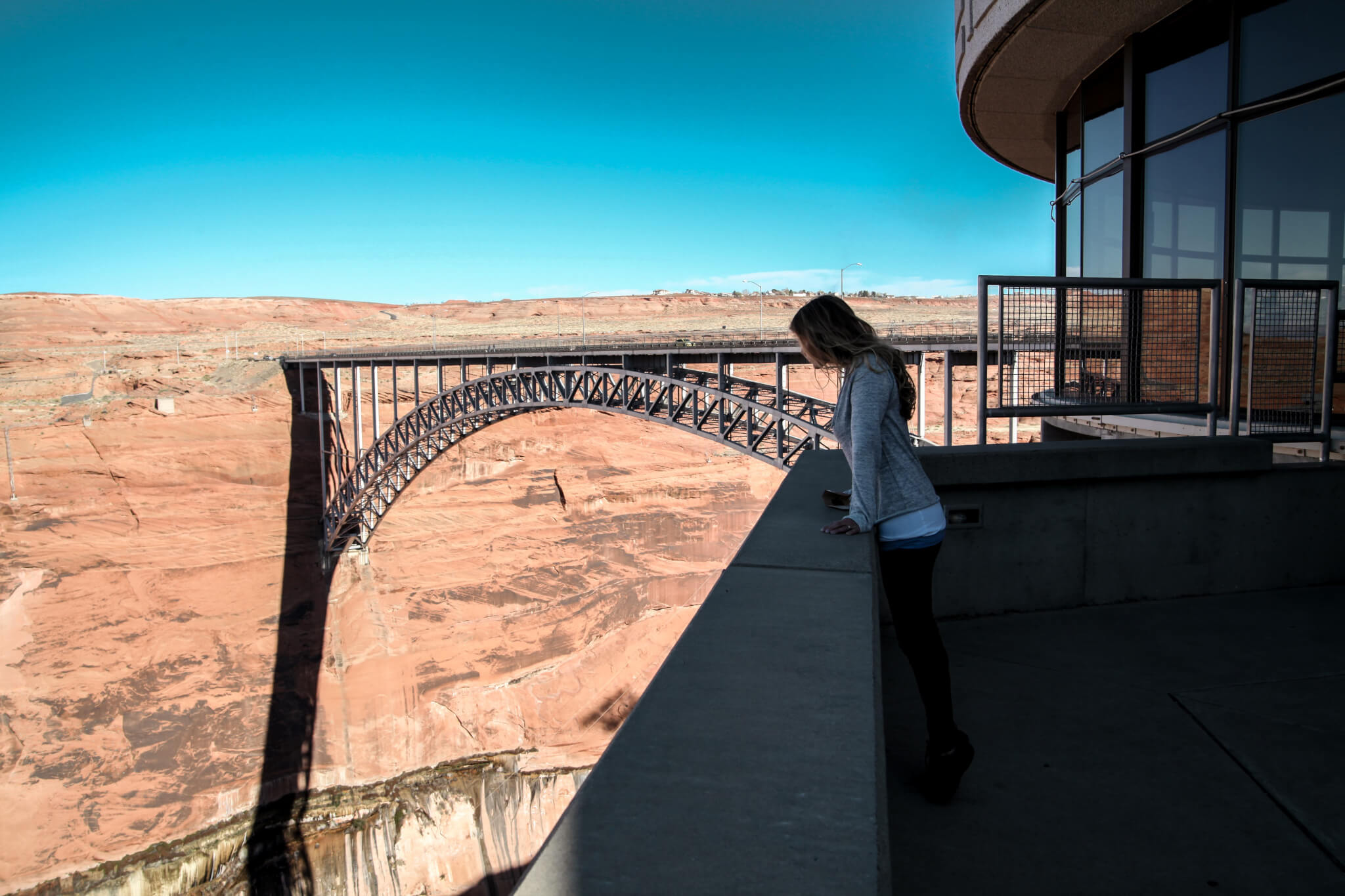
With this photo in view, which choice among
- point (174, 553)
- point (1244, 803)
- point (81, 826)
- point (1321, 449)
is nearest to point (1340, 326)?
point (1321, 449)

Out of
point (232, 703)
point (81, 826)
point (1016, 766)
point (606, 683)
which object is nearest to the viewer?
point (1016, 766)

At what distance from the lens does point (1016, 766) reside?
232cm

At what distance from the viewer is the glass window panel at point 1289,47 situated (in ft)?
16.1

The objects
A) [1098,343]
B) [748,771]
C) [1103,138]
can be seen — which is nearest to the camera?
[748,771]

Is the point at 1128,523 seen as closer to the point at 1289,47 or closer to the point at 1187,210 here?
the point at 1187,210

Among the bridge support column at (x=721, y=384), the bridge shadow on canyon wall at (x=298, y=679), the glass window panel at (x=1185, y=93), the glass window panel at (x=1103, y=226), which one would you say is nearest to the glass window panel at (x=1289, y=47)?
the glass window panel at (x=1185, y=93)

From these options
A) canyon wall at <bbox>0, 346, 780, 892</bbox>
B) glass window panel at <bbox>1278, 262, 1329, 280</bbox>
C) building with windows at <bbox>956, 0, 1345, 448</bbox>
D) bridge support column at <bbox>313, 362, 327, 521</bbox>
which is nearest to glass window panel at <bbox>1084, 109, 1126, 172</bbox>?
building with windows at <bbox>956, 0, 1345, 448</bbox>

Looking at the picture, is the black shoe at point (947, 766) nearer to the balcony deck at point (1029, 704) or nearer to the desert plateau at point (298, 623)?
the balcony deck at point (1029, 704)

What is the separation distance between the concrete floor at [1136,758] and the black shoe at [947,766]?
5 cm

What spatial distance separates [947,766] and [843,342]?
1.19 m

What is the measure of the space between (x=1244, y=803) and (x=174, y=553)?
77.2 ft

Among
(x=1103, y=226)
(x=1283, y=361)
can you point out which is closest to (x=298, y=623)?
(x=1103, y=226)

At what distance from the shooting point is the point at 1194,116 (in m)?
5.79

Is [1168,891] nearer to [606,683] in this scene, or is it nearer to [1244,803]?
[1244,803]
